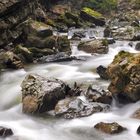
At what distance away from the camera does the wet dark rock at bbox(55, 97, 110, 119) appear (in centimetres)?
1382

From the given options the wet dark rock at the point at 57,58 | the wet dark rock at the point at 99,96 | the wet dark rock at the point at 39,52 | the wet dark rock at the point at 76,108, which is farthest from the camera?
the wet dark rock at the point at 39,52

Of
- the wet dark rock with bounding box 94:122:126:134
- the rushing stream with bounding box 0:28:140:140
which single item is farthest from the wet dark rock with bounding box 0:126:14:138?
the wet dark rock with bounding box 94:122:126:134

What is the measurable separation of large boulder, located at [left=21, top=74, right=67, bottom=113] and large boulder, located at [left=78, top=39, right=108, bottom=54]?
36.4 feet

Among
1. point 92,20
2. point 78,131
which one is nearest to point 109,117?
point 78,131

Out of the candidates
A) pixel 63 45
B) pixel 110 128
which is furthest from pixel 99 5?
pixel 110 128

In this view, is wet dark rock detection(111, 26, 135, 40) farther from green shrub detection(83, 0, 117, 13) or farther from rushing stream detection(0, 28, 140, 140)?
green shrub detection(83, 0, 117, 13)

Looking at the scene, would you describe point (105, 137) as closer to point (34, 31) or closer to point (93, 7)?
point (34, 31)

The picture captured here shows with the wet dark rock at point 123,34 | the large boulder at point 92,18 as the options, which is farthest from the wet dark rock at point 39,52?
the large boulder at point 92,18

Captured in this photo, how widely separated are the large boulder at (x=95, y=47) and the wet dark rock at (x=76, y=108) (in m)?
11.9

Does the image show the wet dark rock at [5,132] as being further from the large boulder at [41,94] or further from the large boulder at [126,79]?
the large boulder at [126,79]

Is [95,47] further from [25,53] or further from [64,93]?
[64,93]

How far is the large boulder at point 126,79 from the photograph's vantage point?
14.3m

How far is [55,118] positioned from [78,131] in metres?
1.20

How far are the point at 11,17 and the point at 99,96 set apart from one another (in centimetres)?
1274
